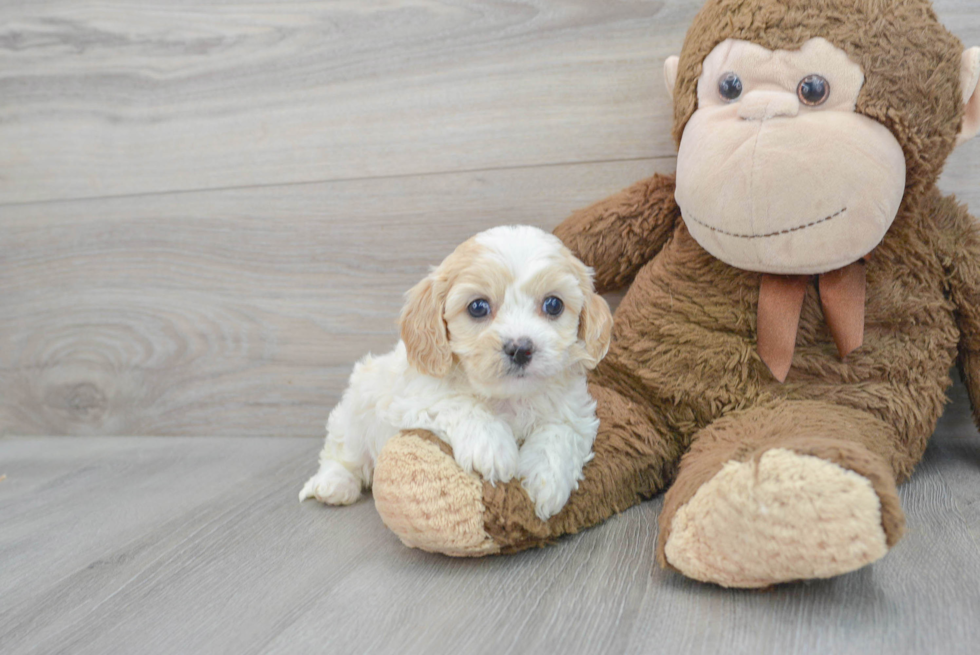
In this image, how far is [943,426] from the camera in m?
1.40

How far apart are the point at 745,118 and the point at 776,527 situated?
1.85ft

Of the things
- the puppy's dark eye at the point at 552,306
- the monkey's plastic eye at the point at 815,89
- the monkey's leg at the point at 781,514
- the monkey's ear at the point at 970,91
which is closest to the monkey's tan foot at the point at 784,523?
the monkey's leg at the point at 781,514

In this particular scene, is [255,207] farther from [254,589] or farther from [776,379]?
[776,379]

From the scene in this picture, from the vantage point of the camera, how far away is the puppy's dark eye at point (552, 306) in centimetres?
105

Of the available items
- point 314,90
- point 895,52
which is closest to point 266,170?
point 314,90

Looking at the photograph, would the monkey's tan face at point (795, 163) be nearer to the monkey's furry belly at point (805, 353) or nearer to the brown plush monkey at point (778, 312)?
the brown plush monkey at point (778, 312)

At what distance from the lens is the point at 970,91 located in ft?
3.49

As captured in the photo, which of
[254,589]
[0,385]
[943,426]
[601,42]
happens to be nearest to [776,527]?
[254,589]

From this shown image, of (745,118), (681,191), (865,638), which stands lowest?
(865,638)

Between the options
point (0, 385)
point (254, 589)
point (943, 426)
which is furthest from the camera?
point (0, 385)

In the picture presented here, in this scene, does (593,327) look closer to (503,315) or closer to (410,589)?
(503,315)

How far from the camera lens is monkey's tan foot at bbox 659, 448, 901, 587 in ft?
2.58

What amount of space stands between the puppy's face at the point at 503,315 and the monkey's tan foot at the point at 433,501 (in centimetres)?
12

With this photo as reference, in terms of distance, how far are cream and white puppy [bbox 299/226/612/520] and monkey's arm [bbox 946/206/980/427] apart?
22.5 inches
